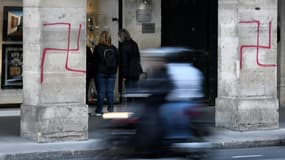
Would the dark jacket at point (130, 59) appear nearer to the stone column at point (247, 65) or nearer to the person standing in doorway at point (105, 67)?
the person standing in doorway at point (105, 67)

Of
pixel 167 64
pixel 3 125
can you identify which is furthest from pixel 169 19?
pixel 167 64

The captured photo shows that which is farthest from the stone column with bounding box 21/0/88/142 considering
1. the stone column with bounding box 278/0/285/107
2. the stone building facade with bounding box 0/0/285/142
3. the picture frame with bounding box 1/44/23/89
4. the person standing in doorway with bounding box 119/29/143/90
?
the stone column with bounding box 278/0/285/107

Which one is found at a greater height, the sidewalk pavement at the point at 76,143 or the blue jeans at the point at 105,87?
the blue jeans at the point at 105,87

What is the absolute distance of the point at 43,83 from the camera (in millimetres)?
13125

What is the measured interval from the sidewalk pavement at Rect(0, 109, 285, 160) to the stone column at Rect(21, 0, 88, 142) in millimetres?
324

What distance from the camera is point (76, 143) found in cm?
1310

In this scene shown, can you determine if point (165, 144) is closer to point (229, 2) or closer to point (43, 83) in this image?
point (43, 83)

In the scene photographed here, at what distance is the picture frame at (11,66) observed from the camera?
682 inches

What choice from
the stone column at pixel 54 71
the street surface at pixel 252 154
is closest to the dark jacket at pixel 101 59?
the stone column at pixel 54 71

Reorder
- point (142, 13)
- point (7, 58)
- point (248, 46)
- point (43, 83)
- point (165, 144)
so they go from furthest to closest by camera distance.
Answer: point (142, 13)
point (7, 58)
point (248, 46)
point (43, 83)
point (165, 144)

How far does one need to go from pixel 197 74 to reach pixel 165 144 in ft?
2.71

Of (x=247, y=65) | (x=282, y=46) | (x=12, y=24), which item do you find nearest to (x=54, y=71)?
(x=247, y=65)

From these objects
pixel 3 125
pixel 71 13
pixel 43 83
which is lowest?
pixel 3 125

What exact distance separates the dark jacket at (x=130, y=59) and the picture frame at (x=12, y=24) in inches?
99.4
